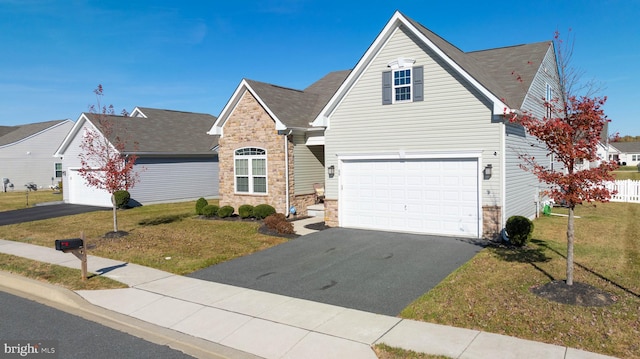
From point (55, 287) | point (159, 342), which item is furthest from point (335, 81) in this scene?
point (159, 342)

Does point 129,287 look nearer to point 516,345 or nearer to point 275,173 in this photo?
point 516,345

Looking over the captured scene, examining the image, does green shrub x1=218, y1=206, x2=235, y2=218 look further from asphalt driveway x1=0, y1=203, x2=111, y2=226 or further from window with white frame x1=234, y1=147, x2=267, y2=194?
asphalt driveway x1=0, y1=203, x2=111, y2=226

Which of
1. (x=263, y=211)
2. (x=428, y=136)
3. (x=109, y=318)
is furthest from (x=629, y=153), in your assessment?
(x=109, y=318)

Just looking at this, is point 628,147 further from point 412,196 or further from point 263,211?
point 263,211

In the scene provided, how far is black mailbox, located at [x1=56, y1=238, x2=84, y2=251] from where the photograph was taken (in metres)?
10.1

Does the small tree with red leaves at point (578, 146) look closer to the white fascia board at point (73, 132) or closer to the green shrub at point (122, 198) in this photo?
the green shrub at point (122, 198)

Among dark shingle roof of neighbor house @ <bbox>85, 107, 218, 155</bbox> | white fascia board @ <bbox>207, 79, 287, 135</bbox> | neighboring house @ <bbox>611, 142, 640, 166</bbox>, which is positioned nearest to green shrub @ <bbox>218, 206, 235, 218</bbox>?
white fascia board @ <bbox>207, 79, 287, 135</bbox>

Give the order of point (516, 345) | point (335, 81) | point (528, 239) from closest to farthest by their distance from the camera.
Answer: point (516, 345) → point (528, 239) → point (335, 81)

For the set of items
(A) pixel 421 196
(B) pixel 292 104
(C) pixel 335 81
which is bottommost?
(A) pixel 421 196

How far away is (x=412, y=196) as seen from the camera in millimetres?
15641

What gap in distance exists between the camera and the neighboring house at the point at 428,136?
14.1 meters

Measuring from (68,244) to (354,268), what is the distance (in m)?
7.18

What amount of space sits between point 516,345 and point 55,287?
10.0 m

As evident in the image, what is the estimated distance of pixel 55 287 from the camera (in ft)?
33.4
